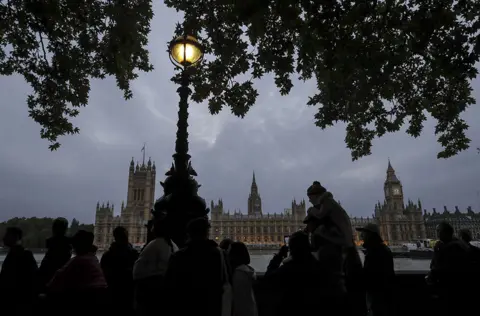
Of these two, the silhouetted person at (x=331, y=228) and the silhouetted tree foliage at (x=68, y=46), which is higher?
the silhouetted tree foliage at (x=68, y=46)

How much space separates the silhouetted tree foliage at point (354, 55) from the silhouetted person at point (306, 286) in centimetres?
226

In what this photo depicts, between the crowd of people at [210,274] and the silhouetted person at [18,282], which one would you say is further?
the silhouetted person at [18,282]

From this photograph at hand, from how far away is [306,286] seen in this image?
9.80 feet

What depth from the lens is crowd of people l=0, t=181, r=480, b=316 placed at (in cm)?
286

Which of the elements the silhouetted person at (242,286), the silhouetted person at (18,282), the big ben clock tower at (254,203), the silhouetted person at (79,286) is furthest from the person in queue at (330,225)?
the big ben clock tower at (254,203)

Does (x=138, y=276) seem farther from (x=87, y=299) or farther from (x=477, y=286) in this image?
(x=477, y=286)

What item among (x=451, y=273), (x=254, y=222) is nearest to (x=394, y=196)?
(x=254, y=222)

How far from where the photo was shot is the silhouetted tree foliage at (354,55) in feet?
11.6

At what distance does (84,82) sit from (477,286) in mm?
8237

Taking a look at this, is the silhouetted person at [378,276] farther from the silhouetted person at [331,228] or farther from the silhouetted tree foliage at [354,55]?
the silhouetted tree foliage at [354,55]

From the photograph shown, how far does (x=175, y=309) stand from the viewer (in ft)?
→ 9.09

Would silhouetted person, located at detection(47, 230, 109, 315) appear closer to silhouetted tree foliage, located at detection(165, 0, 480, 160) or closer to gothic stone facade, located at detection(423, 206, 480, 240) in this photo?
silhouetted tree foliage, located at detection(165, 0, 480, 160)

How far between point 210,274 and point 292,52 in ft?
12.6

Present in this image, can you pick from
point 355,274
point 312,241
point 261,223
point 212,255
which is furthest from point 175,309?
point 261,223
